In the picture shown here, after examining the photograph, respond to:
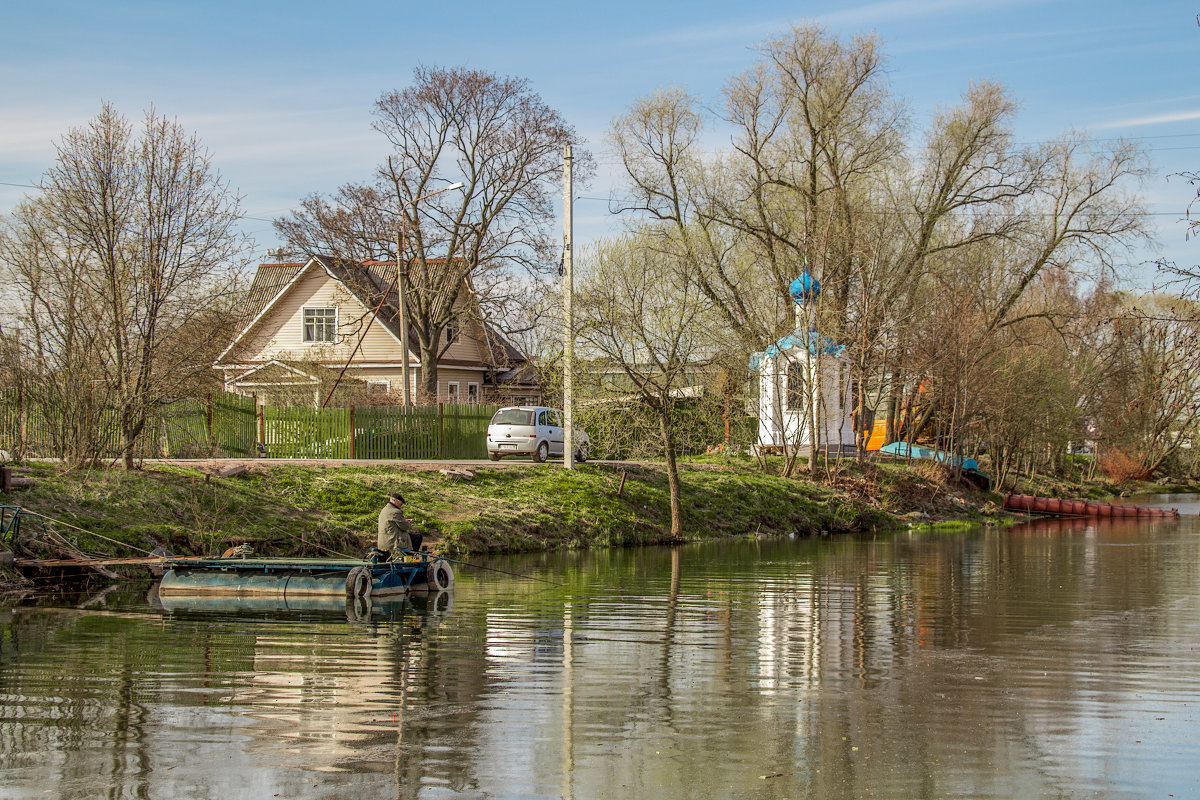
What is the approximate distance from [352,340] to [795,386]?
21.8 m

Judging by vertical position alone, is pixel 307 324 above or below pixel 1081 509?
above

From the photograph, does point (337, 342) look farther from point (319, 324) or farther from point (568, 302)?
point (568, 302)

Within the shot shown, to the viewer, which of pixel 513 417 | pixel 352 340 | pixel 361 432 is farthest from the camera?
pixel 352 340

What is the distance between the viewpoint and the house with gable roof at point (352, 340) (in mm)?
50281

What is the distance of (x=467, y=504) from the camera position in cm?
2812

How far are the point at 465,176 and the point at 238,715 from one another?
42824mm

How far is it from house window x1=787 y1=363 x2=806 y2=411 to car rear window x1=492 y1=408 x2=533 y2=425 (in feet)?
27.3

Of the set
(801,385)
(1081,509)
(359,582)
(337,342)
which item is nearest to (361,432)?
(801,385)

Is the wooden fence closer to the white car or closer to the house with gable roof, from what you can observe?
the white car

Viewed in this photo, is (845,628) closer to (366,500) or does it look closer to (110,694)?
(110,694)

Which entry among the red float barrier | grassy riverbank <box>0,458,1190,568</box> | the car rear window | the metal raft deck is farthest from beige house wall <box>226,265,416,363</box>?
the metal raft deck

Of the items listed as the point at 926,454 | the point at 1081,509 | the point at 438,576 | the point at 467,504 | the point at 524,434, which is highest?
the point at 524,434

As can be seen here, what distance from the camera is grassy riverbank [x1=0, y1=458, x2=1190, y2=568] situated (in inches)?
872

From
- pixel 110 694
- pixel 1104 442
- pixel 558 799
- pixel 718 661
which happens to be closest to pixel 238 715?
pixel 110 694
